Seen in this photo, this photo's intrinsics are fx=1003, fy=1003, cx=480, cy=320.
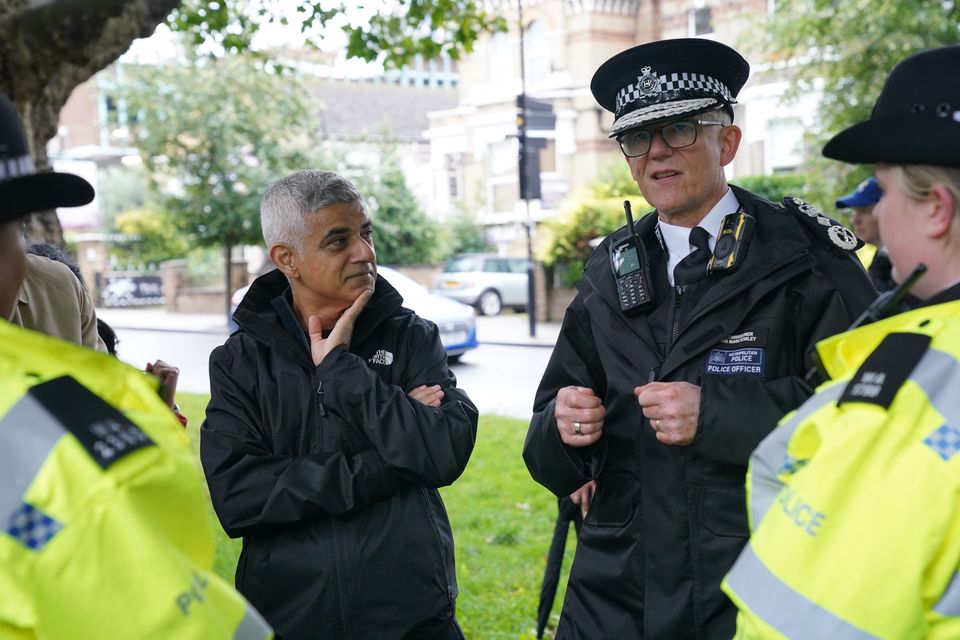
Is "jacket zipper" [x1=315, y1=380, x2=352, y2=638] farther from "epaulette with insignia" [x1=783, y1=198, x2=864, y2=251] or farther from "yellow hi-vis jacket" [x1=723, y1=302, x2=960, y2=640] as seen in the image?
"epaulette with insignia" [x1=783, y1=198, x2=864, y2=251]

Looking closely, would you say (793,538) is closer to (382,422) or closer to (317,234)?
(382,422)

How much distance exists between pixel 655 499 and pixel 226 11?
6.31m

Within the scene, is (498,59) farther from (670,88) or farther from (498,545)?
(670,88)

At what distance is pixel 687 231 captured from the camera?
3000mm

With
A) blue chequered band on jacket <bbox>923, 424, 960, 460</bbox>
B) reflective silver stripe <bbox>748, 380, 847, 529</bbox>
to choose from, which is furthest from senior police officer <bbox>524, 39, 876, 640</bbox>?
blue chequered band on jacket <bbox>923, 424, 960, 460</bbox>

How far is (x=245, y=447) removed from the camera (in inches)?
117

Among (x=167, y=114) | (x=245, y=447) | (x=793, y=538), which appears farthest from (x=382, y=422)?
(x=167, y=114)

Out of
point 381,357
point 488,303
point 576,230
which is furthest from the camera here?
point 488,303

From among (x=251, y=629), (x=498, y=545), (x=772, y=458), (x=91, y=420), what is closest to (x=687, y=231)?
(x=772, y=458)

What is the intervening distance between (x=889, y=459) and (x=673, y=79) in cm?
172

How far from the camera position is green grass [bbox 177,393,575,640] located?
17.9ft

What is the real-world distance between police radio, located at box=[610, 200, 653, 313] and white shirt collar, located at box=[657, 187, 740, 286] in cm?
9

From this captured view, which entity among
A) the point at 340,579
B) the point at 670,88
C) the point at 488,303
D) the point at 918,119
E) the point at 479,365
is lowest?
the point at 488,303

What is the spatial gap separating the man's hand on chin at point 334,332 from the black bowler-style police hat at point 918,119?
5.31ft
